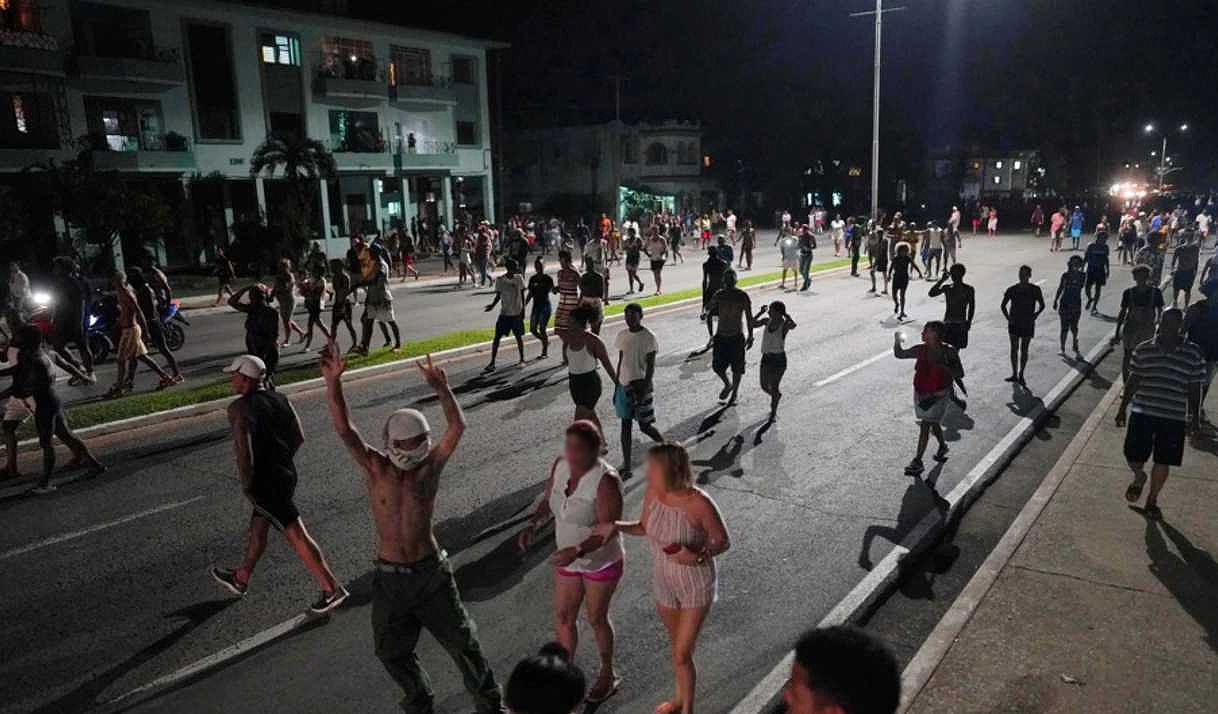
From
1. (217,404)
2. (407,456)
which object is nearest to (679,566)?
(407,456)

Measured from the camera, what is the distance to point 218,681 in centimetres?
499

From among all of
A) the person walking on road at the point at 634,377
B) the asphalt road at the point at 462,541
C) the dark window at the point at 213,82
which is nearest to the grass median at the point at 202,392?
the asphalt road at the point at 462,541

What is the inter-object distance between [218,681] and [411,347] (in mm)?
10424

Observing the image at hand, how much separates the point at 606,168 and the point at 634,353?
53836 mm

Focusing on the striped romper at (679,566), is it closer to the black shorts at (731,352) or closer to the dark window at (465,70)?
the black shorts at (731,352)

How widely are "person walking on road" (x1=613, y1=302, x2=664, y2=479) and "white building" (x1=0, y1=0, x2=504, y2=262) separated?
92.7 feet

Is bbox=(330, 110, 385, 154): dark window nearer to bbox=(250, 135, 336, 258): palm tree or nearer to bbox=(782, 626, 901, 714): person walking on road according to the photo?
bbox=(250, 135, 336, 258): palm tree

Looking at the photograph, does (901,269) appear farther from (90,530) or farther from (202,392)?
(90,530)

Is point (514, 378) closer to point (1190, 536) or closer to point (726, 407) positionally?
point (726, 407)

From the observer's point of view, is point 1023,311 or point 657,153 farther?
point 657,153

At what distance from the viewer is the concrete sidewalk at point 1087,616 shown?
4590 mm

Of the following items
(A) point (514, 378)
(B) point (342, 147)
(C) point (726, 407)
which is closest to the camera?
(C) point (726, 407)

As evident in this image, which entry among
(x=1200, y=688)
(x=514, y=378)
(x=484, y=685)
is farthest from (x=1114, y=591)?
(x=514, y=378)

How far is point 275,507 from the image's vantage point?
5730 mm
